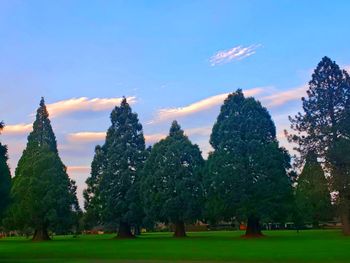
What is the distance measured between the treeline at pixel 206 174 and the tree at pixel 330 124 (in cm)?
12

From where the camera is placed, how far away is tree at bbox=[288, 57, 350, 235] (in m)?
63.5

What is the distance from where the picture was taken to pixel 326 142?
65.9m

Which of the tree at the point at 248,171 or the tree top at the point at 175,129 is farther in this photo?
the tree top at the point at 175,129

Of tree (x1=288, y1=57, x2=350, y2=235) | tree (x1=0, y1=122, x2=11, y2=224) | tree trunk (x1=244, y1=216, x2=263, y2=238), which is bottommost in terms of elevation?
tree trunk (x1=244, y1=216, x2=263, y2=238)

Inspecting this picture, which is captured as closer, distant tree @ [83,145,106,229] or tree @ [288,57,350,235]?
tree @ [288,57,350,235]

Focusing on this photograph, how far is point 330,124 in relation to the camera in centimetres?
6631

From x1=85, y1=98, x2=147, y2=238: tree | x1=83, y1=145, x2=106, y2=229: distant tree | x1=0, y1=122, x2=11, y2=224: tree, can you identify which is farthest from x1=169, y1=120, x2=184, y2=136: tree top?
x1=0, y1=122, x2=11, y2=224: tree

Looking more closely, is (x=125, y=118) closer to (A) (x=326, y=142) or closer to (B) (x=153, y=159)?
(B) (x=153, y=159)

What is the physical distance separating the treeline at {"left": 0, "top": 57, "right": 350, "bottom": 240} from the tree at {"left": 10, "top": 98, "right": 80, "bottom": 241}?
0.15m

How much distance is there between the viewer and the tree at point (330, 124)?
63.5 meters

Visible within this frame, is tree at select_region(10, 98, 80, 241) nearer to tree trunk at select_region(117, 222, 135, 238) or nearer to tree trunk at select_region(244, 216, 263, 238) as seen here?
tree trunk at select_region(117, 222, 135, 238)

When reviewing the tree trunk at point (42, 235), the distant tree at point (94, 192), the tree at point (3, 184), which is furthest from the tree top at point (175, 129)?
the tree at point (3, 184)

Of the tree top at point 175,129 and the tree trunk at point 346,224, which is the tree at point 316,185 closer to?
the tree trunk at point 346,224

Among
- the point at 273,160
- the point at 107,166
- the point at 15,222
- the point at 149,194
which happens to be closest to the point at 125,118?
the point at 107,166
